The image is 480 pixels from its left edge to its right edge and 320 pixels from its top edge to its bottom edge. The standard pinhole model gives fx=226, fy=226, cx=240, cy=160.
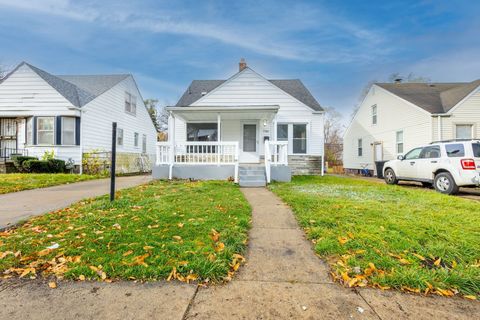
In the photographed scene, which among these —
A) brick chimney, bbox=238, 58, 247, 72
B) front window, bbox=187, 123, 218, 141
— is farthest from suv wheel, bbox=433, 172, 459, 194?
brick chimney, bbox=238, 58, 247, 72

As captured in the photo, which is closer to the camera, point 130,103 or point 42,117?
point 42,117

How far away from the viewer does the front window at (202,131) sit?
12.8m

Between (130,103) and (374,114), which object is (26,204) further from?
(374,114)

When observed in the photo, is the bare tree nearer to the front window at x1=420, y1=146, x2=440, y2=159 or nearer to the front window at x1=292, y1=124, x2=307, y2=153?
the front window at x1=292, y1=124, x2=307, y2=153

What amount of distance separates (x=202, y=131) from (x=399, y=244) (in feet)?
36.7

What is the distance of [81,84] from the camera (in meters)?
16.6

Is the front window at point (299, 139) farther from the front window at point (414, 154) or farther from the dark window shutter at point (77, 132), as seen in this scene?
the dark window shutter at point (77, 132)

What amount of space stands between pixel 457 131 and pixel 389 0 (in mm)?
8118

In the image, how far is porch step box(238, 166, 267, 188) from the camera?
8.54 metres

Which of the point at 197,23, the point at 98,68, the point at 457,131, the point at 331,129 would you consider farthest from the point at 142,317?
the point at 331,129

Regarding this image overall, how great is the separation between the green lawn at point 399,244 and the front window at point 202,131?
343 inches

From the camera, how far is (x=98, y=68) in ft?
67.2

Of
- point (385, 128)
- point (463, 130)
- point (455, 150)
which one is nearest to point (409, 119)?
point (385, 128)

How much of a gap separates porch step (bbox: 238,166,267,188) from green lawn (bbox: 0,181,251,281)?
4049mm
